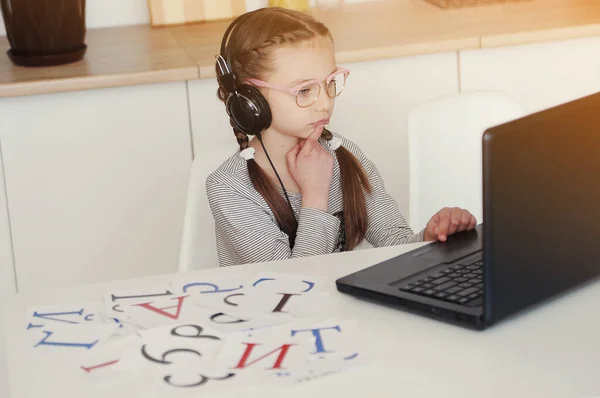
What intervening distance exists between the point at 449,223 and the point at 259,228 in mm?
367

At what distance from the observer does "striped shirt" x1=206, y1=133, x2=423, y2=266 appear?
5.50 feet

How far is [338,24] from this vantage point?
2619mm

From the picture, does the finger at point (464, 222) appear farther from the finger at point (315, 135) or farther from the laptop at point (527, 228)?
the finger at point (315, 135)

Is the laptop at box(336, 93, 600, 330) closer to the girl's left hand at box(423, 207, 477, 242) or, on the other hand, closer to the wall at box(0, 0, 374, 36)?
the girl's left hand at box(423, 207, 477, 242)

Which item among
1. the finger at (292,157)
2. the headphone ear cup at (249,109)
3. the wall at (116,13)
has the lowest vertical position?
the finger at (292,157)

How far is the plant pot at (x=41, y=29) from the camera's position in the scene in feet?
7.51

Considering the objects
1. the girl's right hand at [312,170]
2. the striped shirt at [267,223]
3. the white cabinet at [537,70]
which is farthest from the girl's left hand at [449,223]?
the white cabinet at [537,70]

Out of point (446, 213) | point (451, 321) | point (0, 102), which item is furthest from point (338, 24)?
point (451, 321)

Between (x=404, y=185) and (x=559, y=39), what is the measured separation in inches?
21.0

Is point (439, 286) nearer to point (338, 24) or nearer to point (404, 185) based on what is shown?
point (404, 185)

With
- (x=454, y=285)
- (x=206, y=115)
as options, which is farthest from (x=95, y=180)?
(x=454, y=285)

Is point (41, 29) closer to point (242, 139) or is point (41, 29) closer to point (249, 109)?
point (242, 139)

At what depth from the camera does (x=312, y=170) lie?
176cm

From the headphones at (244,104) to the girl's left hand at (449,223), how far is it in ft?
1.18
